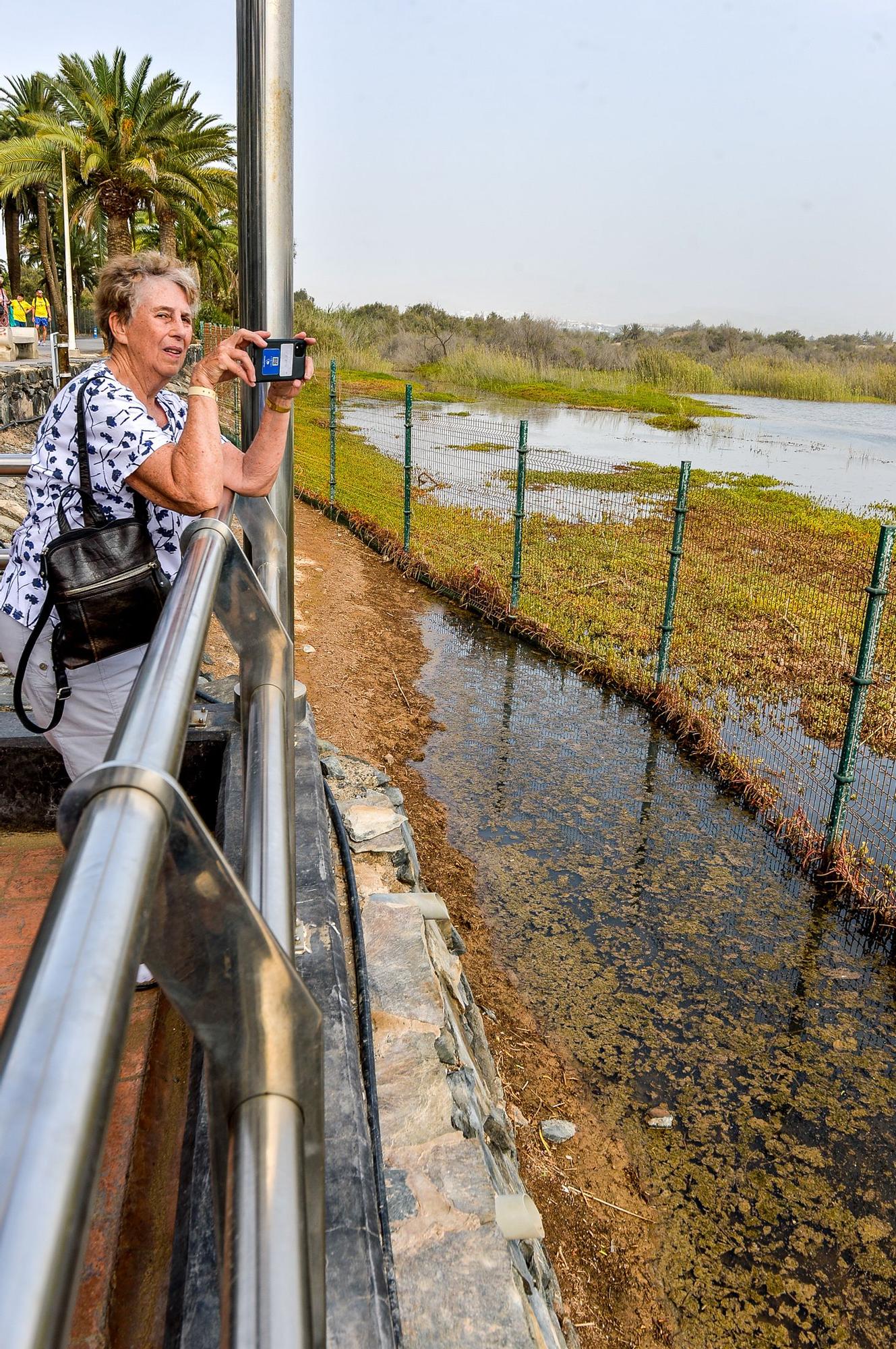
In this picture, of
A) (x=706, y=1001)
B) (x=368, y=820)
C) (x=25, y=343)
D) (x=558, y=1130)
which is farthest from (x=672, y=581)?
(x=25, y=343)

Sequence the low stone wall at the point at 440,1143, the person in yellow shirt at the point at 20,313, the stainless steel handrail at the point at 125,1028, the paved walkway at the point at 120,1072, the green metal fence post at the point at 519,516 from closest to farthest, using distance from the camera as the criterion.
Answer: the stainless steel handrail at the point at 125,1028 → the paved walkway at the point at 120,1072 → the low stone wall at the point at 440,1143 → the green metal fence post at the point at 519,516 → the person in yellow shirt at the point at 20,313

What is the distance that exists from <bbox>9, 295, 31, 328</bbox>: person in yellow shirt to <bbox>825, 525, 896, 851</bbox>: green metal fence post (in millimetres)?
21235

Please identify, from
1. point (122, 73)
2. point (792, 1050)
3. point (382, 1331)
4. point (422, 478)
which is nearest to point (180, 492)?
point (382, 1331)

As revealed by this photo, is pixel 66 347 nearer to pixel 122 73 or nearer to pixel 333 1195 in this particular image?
pixel 122 73

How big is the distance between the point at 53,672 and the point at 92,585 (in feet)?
0.88

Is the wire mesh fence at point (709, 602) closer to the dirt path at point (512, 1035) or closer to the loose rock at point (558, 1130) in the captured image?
the dirt path at point (512, 1035)

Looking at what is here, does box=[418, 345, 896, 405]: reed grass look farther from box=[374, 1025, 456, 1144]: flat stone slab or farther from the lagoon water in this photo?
box=[374, 1025, 456, 1144]: flat stone slab

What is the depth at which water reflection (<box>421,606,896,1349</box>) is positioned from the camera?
2980 mm

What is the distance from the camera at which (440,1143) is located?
230 centimetres

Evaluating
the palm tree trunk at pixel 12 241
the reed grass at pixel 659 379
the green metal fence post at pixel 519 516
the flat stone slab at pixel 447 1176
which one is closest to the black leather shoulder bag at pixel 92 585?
the flat stone slab at pixel 447 1176

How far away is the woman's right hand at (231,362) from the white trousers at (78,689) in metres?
0.67

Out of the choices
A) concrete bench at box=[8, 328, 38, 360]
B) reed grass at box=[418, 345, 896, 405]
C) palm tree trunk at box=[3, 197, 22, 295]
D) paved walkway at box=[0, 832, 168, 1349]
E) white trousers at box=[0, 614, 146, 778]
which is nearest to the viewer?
→ paved walkway at box=[0, 832, 168, 1349]

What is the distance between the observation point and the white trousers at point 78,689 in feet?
7.50

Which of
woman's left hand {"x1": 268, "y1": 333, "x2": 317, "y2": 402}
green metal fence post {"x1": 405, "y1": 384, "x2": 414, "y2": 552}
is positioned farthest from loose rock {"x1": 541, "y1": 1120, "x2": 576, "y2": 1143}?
green metal fence post {"x1": 405, "y1": 384, "x2": 414, "y2": 552}
